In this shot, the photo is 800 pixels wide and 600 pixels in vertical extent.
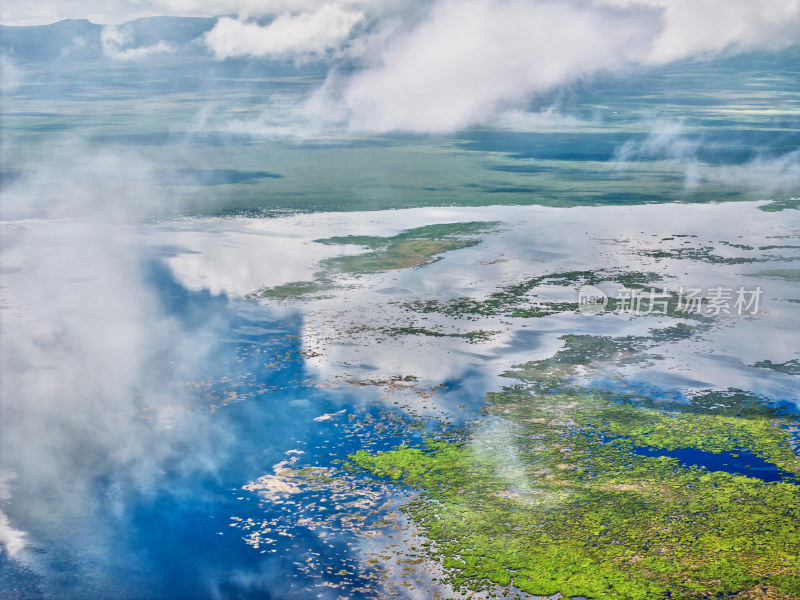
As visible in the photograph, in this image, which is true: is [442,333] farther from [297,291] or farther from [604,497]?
[604,497]

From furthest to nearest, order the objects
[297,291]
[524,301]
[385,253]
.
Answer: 1. [385,253]
2. [297,291]
3. [524,301]

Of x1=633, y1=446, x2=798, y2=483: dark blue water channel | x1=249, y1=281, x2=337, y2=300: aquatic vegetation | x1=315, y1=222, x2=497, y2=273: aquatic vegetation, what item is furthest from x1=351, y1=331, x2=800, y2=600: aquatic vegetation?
x1=315, y1=222, x2=497, y2=273: aquatic vegetation

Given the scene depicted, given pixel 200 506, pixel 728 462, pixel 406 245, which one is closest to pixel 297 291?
pixel 406 245

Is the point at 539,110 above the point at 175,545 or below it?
above

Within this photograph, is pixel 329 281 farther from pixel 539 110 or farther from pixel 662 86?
pixel 662 86

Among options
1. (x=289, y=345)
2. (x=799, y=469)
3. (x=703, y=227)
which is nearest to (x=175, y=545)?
(x=289, y=345)

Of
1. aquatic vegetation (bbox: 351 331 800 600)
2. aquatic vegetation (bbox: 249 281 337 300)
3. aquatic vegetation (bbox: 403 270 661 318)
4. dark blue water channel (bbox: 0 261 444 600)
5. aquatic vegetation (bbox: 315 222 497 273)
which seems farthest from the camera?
aquatic vegetation (bbox: 315 222 497 273)

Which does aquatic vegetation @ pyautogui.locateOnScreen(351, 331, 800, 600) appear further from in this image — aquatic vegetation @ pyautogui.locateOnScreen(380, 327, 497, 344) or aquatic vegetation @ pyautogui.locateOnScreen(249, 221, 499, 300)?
aquatic vegetation @ pyautogui.locateOnScreen(249, 221, 499, 300)
